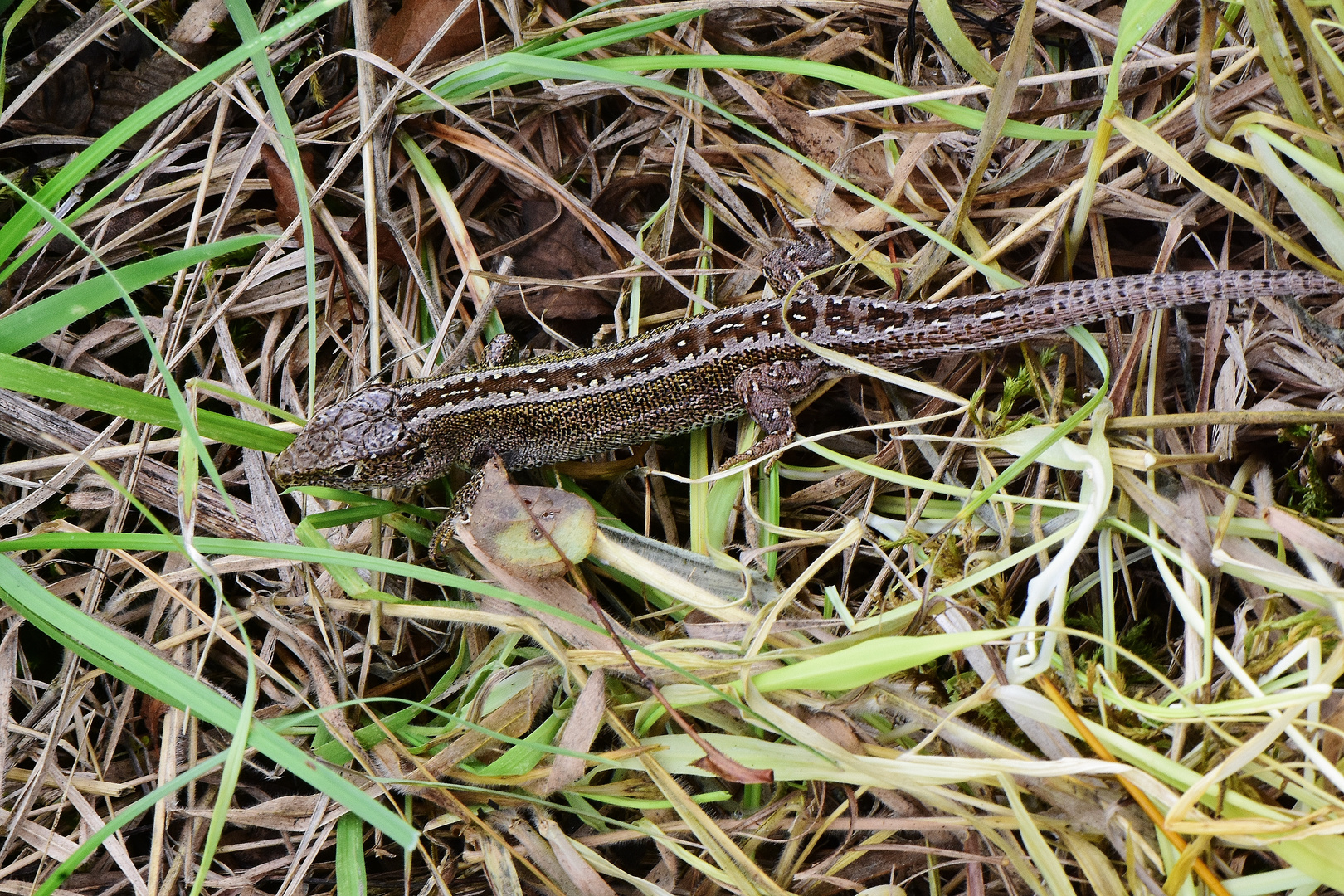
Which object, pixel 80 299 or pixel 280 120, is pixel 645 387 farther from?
pixel 80 299

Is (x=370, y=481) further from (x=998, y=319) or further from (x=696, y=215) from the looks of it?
(x=998, y=319)

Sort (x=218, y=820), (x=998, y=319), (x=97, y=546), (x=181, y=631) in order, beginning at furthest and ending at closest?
(x=181, y=631)
(x=998, y=319)
(x=97, y=546)
(x=218, y=820)

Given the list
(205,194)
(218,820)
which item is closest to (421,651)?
(218,820)

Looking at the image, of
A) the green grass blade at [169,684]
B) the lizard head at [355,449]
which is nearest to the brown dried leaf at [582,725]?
the green grass blade at [169,684]

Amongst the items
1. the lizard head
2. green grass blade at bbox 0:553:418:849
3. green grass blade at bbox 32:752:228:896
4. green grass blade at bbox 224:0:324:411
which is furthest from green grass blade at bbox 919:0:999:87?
green grass blade at bbox 32:752:228:896

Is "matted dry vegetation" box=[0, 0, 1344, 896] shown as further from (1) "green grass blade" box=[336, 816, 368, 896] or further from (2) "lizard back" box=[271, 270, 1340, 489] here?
(2) "lizard back" box=[271, 270, 1340, 489]

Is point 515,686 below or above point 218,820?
below

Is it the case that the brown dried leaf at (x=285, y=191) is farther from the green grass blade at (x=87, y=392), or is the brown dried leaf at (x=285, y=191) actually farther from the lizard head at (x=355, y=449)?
the green grass blade at (x=87, y=392)
